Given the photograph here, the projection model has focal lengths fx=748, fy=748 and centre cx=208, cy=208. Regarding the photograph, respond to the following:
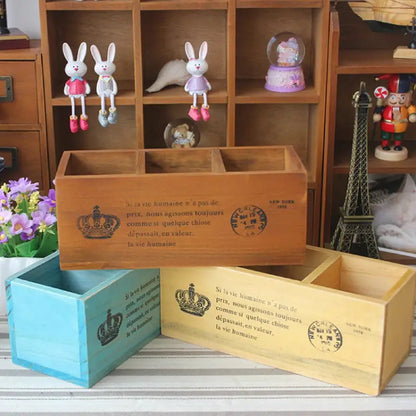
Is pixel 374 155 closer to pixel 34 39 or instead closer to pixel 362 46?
pixel 362 46

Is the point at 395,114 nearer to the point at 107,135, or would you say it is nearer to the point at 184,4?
the point at 184,4

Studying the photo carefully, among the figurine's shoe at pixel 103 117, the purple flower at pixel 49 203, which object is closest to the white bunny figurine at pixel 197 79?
the figurine's shoe at pixel 103 117

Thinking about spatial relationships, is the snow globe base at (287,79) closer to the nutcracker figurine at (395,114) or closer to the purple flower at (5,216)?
the nutcracker figurine at (395,114)

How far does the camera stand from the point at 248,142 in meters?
2.30

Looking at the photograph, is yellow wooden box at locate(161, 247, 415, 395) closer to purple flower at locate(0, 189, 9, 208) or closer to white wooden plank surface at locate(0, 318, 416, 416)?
white wooden plank surface at locate(0, 318, 416, 416)

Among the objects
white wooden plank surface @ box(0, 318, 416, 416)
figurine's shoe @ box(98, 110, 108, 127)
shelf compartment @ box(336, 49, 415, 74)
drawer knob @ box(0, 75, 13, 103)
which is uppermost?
shelf compartment @ box(336, 49, 415, 74)

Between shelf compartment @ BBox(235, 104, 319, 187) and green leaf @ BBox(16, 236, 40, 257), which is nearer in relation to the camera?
green leaf @ BBox(16, 236, 40, 257)

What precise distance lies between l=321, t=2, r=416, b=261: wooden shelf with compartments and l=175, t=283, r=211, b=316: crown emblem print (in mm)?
629

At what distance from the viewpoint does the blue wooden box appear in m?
1.47

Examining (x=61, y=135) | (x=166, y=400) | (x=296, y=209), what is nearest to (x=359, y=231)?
(x=296, y=209)

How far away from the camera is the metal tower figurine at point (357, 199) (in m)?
1.89

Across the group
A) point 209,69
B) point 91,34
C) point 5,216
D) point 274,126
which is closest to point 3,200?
point 5,216

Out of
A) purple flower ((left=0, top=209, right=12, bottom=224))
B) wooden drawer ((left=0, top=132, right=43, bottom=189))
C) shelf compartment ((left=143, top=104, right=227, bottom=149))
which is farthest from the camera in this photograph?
shelf compartment ((left=143, top=104, right=227, bottom=149))

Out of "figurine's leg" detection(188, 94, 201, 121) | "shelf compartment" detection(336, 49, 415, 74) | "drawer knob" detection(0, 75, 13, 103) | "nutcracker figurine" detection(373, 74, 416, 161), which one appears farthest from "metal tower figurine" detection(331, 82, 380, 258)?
"drawer knob" detection(0, 75, 13, 103)
